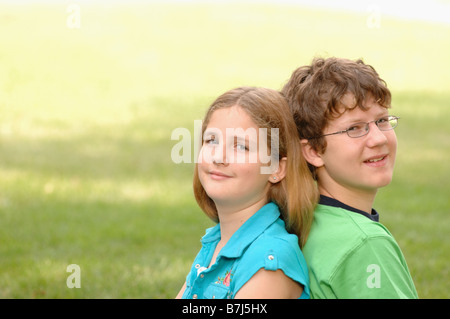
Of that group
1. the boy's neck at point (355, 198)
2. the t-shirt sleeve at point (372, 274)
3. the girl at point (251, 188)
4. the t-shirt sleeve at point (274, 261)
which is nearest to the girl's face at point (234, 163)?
the girl at point (251, 188)

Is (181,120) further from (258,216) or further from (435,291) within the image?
(258,216)

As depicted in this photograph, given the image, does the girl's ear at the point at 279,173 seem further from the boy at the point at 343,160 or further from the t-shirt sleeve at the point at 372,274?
the t-shirt sleeve at the point at 372,274

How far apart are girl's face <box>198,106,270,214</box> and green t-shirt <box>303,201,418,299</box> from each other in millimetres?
371

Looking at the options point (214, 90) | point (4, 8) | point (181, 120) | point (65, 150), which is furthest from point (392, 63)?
point (4, 8)

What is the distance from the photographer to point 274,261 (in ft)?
9.11

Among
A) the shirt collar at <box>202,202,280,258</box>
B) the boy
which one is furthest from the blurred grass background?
the shirt collar at <box>202,202,280,258</box>

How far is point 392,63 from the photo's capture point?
1614 cm

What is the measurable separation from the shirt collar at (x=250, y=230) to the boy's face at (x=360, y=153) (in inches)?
13.2

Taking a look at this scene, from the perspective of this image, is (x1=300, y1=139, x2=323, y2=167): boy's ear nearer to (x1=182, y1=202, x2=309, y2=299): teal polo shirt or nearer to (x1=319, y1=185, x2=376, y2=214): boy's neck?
(x1=319, y1=185, x2=376, y2=214): boy's neck

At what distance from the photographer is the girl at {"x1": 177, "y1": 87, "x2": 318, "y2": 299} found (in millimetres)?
2898

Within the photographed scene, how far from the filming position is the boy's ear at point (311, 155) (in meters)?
3.16

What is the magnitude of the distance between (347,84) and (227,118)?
54 centimetres
